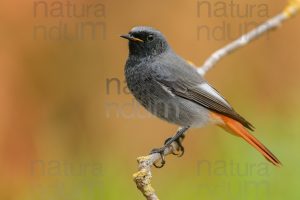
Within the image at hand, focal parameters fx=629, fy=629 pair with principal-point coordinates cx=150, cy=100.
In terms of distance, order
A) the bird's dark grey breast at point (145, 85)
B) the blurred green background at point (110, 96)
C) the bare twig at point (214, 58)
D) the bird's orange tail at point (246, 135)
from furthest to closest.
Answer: the blurred green background at point (110, 96) → the bird's dark grey breast at point (145, 85) → the bird's orange tail at point (246, 135) → the bare twig at point (214, 58)

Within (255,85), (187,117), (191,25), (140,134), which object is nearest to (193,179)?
(187,117)

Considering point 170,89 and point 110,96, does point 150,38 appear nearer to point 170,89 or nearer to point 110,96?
point 170,89

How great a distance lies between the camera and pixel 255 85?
226 inches

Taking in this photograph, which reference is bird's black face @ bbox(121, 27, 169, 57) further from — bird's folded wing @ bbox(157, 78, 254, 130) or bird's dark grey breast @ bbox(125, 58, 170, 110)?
bird's folded wing @ bbox(157, 78, 254, 130)

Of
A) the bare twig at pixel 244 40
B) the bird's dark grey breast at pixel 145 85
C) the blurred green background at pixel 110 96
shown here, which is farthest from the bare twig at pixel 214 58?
the blurred green background at pixel 110 96

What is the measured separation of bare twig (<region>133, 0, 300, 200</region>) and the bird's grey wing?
3.6 inches

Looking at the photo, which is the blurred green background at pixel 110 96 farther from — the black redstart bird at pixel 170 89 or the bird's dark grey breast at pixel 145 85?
the bird's dark grey breast at pixel 145 85

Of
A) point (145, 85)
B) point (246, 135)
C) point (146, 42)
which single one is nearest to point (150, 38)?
point (146, 42)

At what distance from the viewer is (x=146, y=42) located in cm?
493

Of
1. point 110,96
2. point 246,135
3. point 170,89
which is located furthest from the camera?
point 110,96

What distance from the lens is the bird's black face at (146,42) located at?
16.0 feet

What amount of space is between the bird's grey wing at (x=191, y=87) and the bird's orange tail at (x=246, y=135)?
0.33ft

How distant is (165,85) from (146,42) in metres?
0.37

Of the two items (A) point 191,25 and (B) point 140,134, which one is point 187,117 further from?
(A) point 191,25
